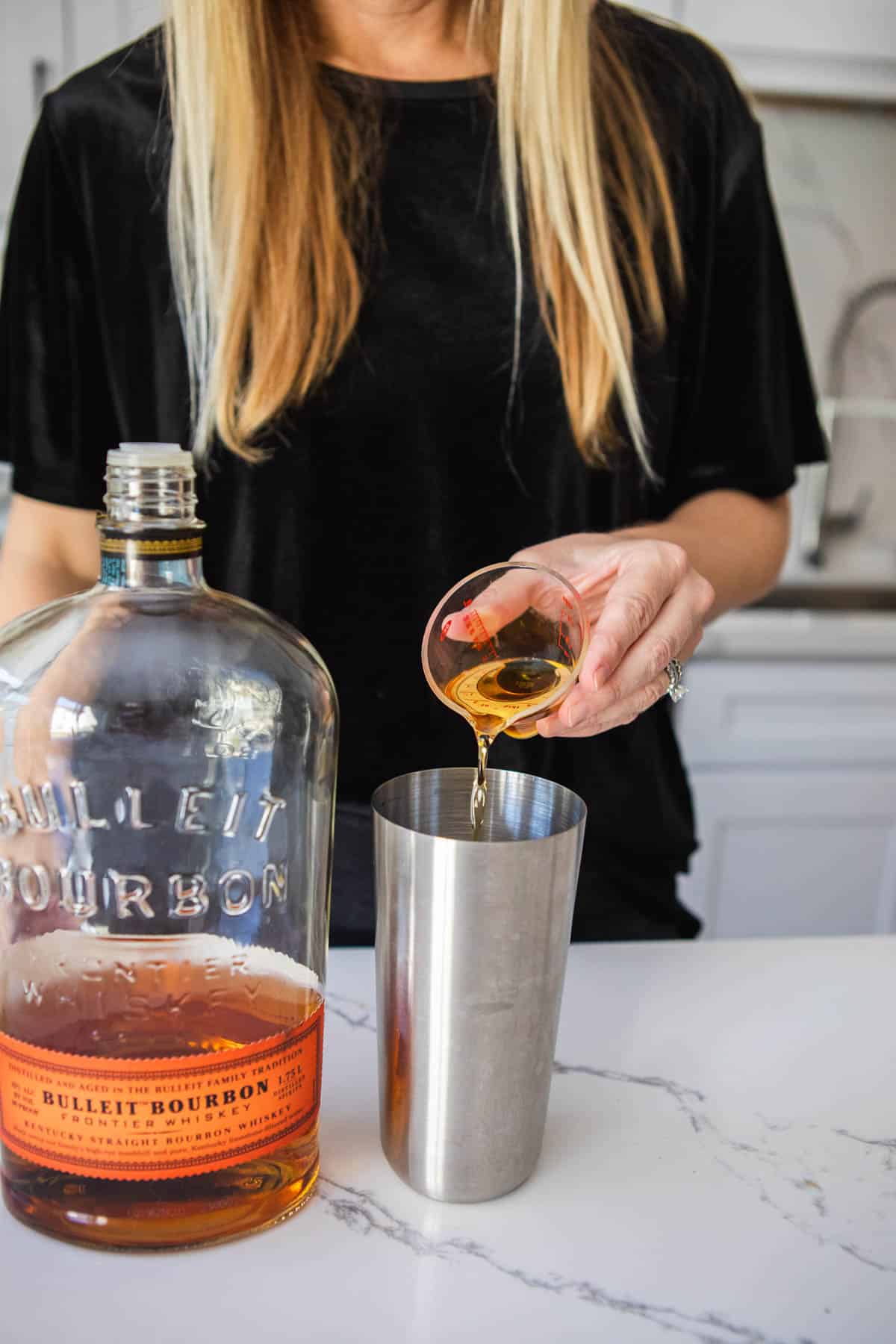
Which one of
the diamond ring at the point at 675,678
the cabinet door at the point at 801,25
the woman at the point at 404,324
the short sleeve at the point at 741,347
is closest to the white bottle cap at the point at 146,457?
the diamond ring at the point at 675,678

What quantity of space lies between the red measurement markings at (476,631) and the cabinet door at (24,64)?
5.31ft

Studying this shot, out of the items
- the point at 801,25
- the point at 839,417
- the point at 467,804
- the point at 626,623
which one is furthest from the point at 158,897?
the point at 839,417

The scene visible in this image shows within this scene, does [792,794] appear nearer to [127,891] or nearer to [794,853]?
[794,853]

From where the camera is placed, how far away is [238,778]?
Result: 1.79 ft

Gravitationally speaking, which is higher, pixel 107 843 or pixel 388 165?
pixel 388 165

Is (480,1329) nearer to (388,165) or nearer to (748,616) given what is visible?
(388,165)

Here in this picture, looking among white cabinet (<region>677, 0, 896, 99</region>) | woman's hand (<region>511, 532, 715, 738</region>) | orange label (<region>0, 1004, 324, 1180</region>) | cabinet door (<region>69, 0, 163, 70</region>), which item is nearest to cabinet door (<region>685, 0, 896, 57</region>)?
white cabinet (<region>677, 0, 896, 99</region>)

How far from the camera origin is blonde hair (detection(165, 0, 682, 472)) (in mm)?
867

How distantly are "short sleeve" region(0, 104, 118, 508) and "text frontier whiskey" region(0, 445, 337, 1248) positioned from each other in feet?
1.61

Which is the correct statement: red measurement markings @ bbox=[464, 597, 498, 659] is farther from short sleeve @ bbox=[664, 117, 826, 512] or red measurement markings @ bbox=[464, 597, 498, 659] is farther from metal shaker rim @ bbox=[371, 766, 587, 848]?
short sleeve @ bbox=[664, 117, 826, 512]

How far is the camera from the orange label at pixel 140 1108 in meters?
0.47

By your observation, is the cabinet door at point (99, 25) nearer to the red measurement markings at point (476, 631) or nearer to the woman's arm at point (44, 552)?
the woman's arm at point (44, 552)

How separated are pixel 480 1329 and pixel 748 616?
6.08 ft

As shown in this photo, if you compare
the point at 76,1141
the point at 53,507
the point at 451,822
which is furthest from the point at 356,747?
the point at 76,1141
